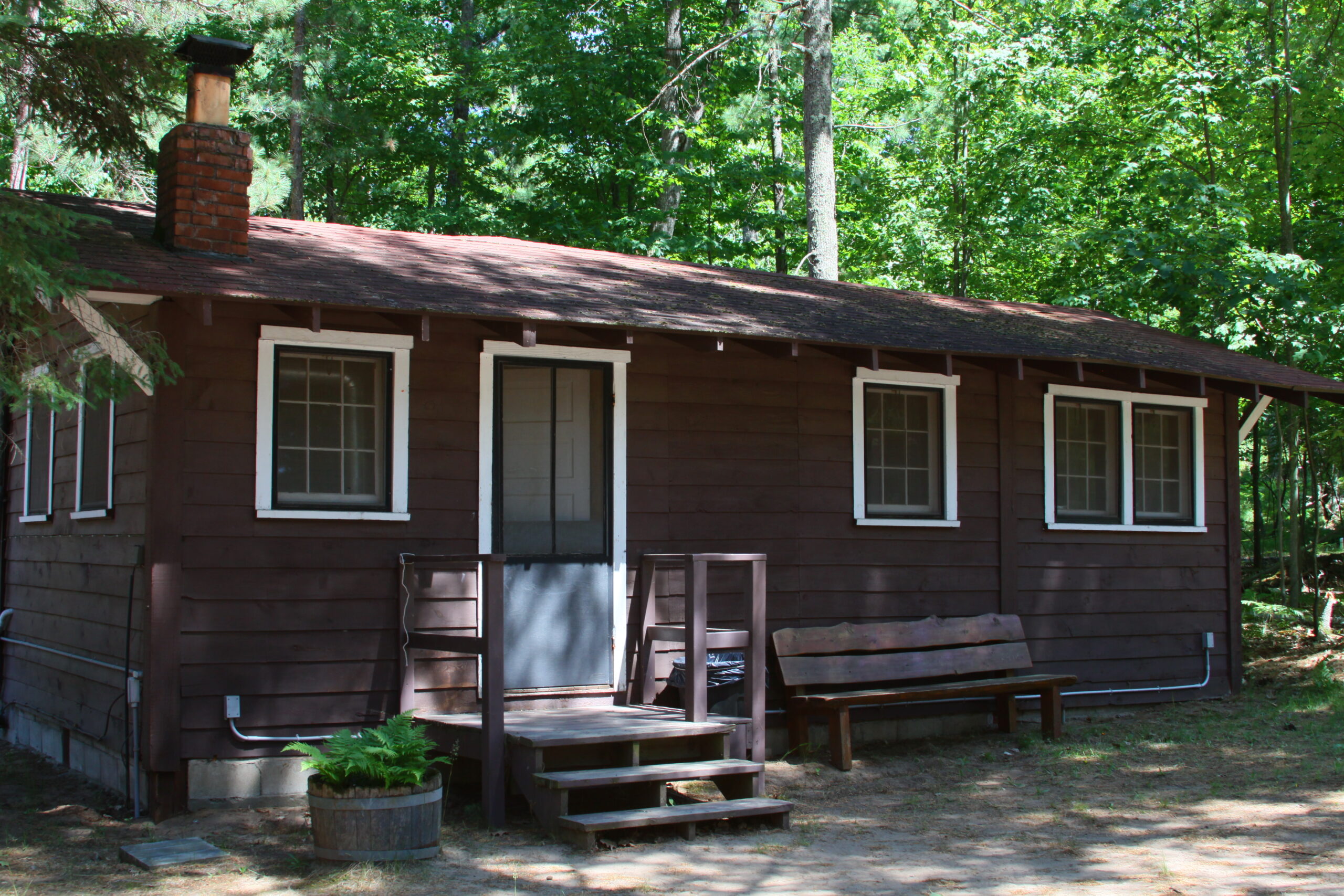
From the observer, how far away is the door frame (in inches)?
297

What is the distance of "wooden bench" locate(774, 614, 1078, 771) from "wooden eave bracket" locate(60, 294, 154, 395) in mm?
4376

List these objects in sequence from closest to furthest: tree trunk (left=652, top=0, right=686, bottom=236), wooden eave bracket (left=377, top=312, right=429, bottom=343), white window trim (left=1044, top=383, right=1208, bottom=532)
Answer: wooden eave bracket (left=377, top=312, right=429, bottom=343)
white window trim (left=1044, top=383, right=1208, bottom=532)
tree trunk (left=652, top=0, right=686, bottom=236)

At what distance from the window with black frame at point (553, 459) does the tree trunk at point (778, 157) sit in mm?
10559

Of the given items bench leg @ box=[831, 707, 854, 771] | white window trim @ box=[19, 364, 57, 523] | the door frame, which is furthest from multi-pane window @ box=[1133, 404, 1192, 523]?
white window trim @ box=[19, 364, 57, 523]

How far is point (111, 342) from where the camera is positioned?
6.73m

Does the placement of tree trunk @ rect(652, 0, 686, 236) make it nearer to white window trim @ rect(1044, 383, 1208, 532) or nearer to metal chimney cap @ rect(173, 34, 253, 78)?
white window trim @ rect(1044, 383, 1208, 532)

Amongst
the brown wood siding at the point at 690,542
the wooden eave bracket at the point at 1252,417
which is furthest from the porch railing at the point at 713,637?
the wooden eave bracket at the point at 1252,417

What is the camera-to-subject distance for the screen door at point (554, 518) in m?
7.60

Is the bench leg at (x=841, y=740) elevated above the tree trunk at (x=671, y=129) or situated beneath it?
situated beneath

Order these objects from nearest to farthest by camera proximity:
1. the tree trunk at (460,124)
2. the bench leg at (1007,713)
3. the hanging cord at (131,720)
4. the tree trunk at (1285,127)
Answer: the hanging cord at (131,720) → the bench leg at (1007,713) → the tree trunk at (1285,127) → the tree trunk at (460,124)

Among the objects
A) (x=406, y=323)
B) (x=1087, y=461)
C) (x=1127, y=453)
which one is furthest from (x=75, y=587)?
(x=1127, y=453)

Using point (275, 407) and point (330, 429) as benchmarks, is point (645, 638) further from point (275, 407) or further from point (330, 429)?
point (275, 407)

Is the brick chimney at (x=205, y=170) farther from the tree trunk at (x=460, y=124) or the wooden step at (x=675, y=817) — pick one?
the tree trunk at (x=460, y=124)

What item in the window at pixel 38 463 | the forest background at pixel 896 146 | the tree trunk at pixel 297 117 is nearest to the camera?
the window at pixel 38 463
